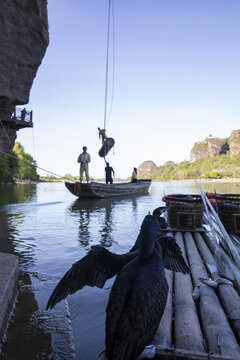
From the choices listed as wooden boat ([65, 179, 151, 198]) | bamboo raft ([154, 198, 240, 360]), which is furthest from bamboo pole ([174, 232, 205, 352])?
wooden boat ([65, 179, 151, 198])

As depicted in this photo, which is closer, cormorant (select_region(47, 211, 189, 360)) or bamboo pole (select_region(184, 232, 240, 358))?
cormorant (select_region(47, 211, 189, 360))

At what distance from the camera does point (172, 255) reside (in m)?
2.60

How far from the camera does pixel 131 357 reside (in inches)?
59.3

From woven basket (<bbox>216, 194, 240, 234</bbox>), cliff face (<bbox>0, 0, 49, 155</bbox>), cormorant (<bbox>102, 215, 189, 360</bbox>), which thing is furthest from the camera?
cliff face (<bbox>0, 0, 49, 155</bbox>)

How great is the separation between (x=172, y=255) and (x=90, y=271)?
3.13 ft

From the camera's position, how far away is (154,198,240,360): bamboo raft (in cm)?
168

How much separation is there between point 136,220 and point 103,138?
1215 cm

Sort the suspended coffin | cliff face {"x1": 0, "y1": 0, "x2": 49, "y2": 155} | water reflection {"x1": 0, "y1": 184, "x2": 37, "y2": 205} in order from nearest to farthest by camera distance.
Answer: cliff face {"x1": 0, "y1": 0, "x2": 49, "y2": 155}
water reflection {"x1": 0, "y1": 184, "x2": 37, "y2": 205}
the suspended coffin

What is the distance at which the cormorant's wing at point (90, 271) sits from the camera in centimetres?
194

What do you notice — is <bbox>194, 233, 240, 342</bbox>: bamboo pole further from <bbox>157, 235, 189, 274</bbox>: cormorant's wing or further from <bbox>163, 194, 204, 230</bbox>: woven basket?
<bbox>163, 194, 204, 230</bbox>: woven basket

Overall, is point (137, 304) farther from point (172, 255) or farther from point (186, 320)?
point (172, 255)

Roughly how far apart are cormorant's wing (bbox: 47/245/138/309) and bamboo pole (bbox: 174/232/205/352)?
0.67 metres

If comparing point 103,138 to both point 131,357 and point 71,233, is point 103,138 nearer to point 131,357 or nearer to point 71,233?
point 71,233

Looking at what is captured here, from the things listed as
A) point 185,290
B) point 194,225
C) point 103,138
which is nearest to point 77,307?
point 185,290
